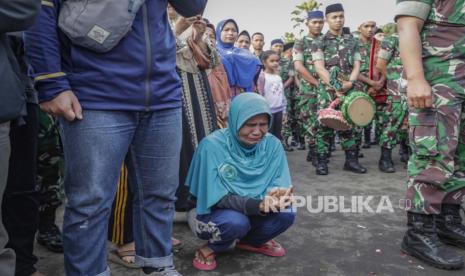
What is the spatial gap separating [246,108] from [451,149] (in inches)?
41.9

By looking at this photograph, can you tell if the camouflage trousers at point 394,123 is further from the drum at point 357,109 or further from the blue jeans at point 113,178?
the blue jeans at point 113,178

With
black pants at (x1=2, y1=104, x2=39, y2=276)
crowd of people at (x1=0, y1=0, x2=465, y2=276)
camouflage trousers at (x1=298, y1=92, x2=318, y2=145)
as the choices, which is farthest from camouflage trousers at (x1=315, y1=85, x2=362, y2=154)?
black pants at (x1=2, y1=104, x2=39, y2=276)

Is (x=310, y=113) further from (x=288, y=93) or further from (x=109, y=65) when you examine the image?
(x=109, y=65)

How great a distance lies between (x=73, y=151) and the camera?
1.48m

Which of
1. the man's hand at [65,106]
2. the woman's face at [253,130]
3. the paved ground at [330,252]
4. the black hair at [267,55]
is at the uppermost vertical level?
the black hair at [267,55]

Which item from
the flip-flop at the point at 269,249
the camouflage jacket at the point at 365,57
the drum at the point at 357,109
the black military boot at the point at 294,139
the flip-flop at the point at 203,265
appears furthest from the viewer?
the black military boot at the point at 294,139

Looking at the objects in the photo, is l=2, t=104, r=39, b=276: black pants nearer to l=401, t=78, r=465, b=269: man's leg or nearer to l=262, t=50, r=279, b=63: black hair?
l=401, t=78, r=465, b=269: man's leg

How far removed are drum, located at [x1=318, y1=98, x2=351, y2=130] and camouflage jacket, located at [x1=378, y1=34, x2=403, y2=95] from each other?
81cm

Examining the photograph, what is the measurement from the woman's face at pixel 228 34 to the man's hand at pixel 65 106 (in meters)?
2.72

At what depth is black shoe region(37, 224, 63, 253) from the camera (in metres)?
2.37

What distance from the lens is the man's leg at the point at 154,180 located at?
167 cm

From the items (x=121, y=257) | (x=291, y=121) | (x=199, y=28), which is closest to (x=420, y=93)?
(x=199, y=28)

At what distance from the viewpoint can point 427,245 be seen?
7.29 ft

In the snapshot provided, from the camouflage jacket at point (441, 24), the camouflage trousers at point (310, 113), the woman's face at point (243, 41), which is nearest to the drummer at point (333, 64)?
the camouflage trousers at point (310, 113)
